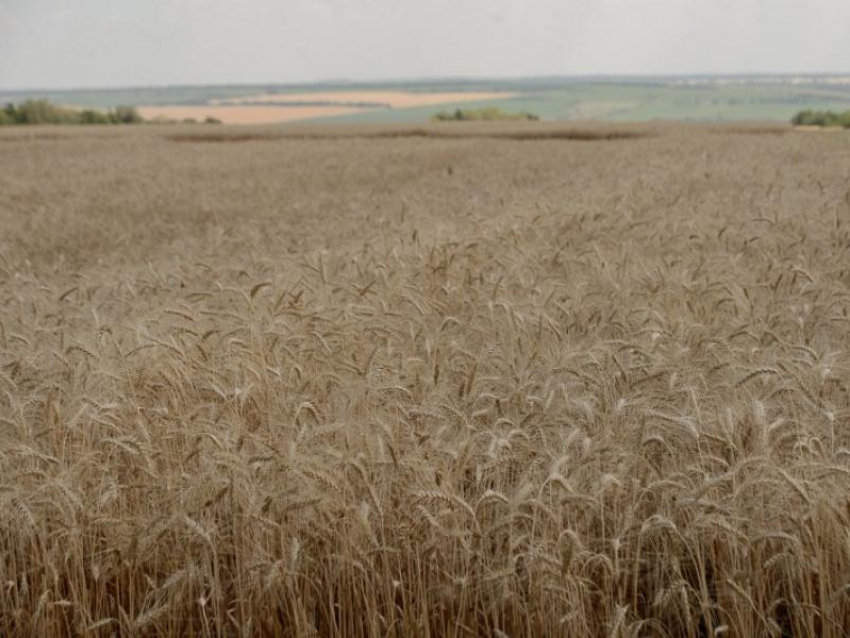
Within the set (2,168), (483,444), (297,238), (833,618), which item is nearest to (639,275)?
(483,444)

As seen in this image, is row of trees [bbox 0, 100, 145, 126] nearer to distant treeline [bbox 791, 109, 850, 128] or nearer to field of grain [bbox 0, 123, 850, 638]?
distant treeline [bbox 791, 109, 850, 128]

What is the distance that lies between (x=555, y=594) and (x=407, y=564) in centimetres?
40

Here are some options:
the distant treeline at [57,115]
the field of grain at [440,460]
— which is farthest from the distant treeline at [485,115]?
the field of grain at [440,460]

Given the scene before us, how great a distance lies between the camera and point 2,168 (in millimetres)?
18719

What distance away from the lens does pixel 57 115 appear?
5350 centimetres

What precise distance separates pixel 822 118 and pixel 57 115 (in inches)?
1687

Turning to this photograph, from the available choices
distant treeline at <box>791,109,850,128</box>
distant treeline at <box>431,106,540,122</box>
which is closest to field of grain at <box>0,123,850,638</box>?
distant treeline at <box>791,109,850,128</box>

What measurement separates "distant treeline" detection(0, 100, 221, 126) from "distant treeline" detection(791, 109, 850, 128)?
32348 millimetres

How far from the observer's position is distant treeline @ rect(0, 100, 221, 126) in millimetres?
52625

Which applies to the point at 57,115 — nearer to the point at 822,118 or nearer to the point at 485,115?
the point at 485,115

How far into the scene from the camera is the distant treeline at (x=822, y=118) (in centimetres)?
4247

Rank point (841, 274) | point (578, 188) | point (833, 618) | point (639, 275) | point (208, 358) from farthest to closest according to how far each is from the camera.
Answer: point (578, 188), point (841, 274), point (639, 275), point (208, 358), point (833, 618)

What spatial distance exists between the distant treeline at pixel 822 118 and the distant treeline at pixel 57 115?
32348 mm

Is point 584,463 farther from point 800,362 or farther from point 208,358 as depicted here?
point 208,358
